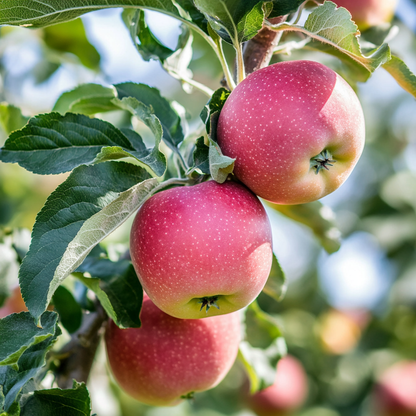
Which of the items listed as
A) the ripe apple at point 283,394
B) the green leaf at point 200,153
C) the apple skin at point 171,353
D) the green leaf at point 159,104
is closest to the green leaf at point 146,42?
the green leaf at point 159,104

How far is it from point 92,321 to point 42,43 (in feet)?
4.31

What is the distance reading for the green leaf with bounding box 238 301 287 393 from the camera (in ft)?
4.48

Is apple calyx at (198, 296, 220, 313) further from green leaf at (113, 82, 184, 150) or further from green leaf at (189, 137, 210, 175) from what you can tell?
green leaf at (113, 82, 184, 150)

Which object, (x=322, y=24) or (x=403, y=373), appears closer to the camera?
(x=322, y=24)

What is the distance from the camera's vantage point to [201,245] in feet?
2.59

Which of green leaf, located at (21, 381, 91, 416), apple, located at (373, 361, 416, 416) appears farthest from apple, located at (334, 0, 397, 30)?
apple, located at (373, 361, 416, 416)

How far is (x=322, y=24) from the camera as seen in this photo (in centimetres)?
82

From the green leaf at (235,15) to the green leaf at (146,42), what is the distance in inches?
10.6

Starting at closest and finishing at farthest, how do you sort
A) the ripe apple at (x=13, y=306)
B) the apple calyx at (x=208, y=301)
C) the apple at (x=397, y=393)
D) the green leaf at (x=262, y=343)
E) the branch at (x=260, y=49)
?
the apple calyx at (x=208, y=301) < the branch at (x=260, y=49) < the green leaf at (x=262, y=343) < the ripe apple at (x=13, y=306) < the apple at (x=397, y=393)

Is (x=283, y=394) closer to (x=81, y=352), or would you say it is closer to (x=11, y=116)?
(x=81, y=352)

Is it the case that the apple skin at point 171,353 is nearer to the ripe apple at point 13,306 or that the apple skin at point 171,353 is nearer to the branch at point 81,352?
the branch at point 81,352

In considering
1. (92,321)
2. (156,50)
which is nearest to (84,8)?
(156,50)

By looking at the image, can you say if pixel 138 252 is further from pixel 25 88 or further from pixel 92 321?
pixel 25 88

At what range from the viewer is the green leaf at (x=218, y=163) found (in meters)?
0.76
